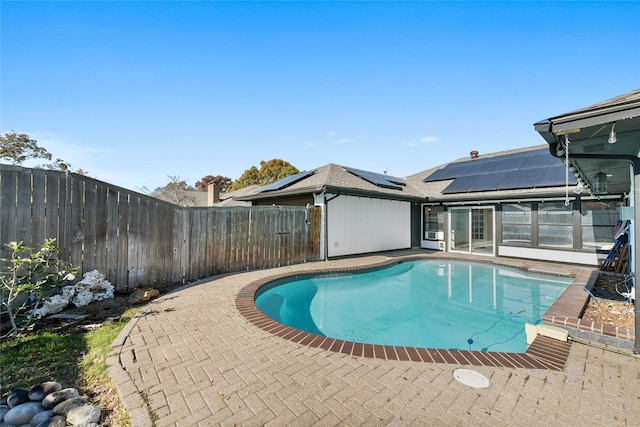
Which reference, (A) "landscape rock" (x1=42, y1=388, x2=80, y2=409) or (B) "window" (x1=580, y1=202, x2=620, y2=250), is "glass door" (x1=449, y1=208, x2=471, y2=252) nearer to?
(B) "window" (x1=580, y1=202, x2=620, y2=250)

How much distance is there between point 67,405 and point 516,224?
42.8 feet

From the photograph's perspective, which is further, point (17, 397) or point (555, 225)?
point (555, 225)

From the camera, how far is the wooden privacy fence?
453 centimetres

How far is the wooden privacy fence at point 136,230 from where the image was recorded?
4.53 meters

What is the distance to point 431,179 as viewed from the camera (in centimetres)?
1467

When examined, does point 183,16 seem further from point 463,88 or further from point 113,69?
point 463,88

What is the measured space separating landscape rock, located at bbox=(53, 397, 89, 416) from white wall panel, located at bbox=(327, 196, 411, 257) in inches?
321

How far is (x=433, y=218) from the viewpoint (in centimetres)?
1314

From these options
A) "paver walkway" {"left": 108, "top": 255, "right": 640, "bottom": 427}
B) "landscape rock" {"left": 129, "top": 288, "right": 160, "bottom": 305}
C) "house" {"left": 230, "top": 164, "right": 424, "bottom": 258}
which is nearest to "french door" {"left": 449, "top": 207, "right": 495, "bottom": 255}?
"house" {"left": 230, "top": 164, "right": 424, "bottom": 258}

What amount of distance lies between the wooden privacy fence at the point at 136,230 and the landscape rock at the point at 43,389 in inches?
138

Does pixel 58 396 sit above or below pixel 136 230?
below

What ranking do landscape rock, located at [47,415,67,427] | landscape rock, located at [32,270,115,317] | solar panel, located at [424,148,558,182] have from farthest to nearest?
1. solar panel, located at [424,148,558,182]
2. landscape rock, located at [32,270,115,317]
3. landscape rock, located at [47,415,67,427]

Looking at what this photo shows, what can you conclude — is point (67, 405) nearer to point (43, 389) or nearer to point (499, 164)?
point (43, 389)

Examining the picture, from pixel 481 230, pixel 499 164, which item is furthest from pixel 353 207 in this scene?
pixel 499 164
